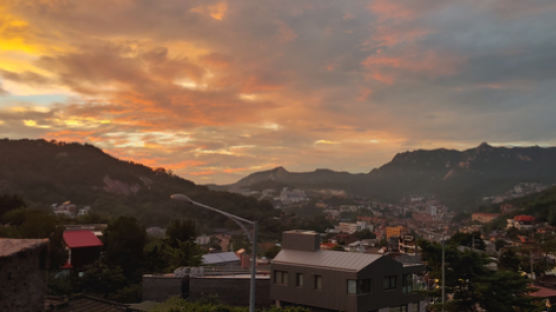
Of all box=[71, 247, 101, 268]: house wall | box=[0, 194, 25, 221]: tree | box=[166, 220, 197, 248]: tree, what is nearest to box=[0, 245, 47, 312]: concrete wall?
box=[71, 247, 101, 268]: house wall

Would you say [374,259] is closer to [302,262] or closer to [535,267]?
[302,262]

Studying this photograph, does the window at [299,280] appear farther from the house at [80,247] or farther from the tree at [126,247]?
the house at [80,247]

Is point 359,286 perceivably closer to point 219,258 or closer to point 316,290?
point 316,290

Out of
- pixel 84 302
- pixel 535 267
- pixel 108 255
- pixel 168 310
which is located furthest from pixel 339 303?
pixel 535 267

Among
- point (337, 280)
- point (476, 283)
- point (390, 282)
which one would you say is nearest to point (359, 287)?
point (337, 280)

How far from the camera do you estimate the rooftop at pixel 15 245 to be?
30.3m

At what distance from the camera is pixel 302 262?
4662 cm

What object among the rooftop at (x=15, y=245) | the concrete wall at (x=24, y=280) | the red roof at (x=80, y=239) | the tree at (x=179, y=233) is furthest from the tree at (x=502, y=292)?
the red roof at (x=80, y=239)

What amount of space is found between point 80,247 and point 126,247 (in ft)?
20.8

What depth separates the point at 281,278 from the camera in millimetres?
47250

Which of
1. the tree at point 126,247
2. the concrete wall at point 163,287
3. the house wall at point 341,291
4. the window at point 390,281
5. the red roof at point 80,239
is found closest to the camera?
the house wall at point 341,291

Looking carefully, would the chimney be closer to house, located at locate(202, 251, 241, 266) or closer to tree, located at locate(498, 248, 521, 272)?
house, located at locate(202, 251, 241, 266)

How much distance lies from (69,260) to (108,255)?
5.17 m

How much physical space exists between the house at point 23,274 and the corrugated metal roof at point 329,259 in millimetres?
23265
